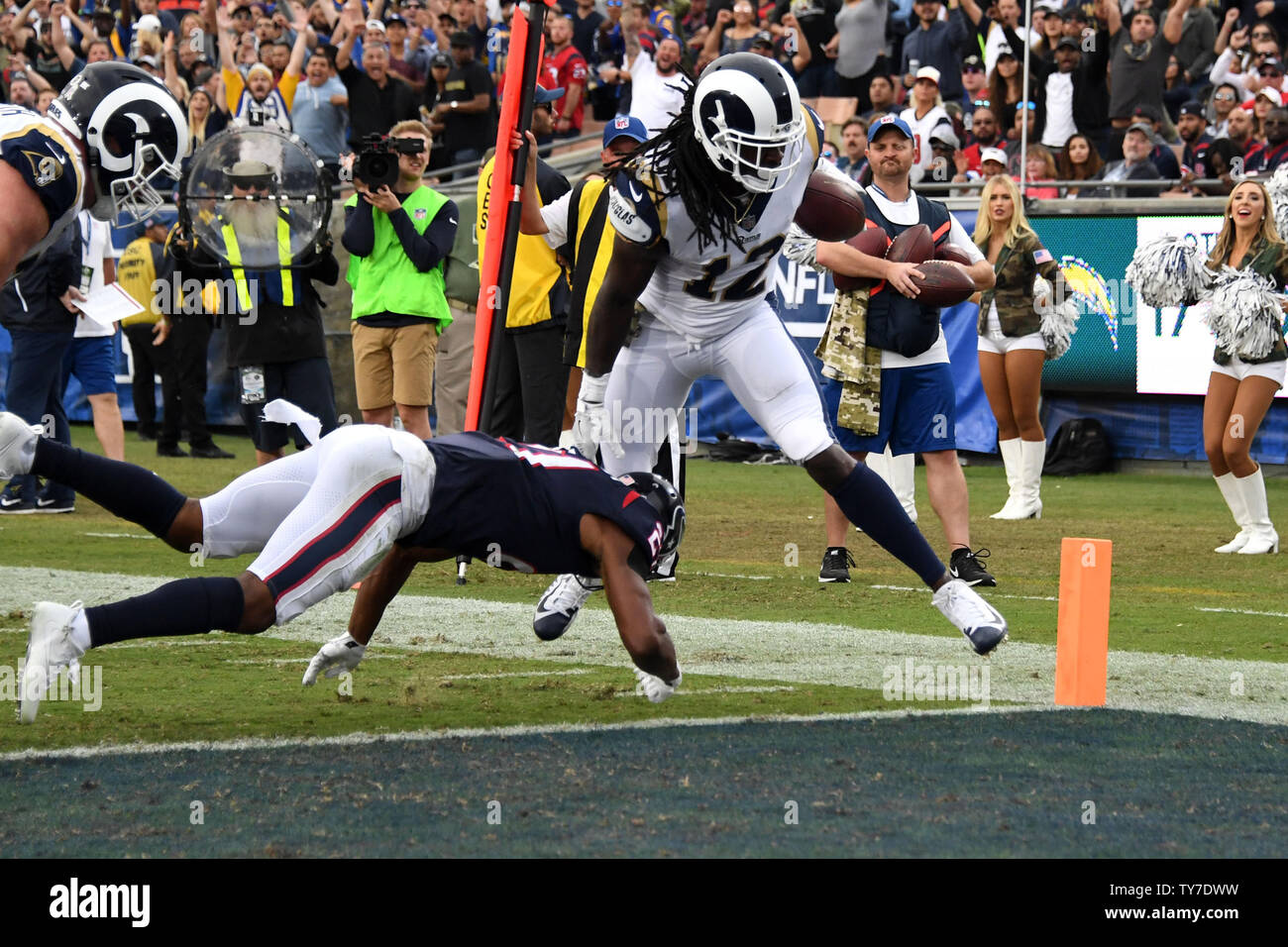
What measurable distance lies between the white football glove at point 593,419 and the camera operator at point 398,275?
7.66 ft

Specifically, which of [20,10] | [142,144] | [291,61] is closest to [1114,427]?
[291,61]

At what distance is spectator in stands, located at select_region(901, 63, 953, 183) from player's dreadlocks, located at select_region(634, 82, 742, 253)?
9685 mm

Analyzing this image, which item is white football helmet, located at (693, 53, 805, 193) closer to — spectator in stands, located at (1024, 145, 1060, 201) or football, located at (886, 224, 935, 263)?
football, located at (886, 224, 935, 263)

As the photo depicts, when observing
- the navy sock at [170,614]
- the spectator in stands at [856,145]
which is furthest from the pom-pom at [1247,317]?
the navy sock at [170,614]

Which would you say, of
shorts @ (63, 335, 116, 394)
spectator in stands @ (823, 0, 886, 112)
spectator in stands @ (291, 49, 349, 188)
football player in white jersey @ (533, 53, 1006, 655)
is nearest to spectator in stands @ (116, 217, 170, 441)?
spectator in stands @ (291, 49, 349, 188)

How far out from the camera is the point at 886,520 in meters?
5.99

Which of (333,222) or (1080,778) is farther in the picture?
(333,222)

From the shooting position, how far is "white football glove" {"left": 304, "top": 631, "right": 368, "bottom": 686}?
5.37 meters

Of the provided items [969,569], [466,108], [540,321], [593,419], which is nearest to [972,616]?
[593,419]

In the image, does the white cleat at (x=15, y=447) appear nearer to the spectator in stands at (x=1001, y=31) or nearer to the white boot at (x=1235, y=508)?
the white boot at (x=1235, y=508)

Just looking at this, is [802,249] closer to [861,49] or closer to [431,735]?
[431,735]

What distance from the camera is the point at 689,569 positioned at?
880cm

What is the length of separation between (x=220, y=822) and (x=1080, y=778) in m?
2.05

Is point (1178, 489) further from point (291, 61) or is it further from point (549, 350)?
point (291, 61)
